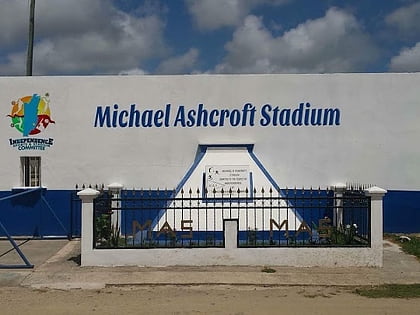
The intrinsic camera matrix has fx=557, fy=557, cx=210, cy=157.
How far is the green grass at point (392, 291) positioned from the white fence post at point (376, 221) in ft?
4.35

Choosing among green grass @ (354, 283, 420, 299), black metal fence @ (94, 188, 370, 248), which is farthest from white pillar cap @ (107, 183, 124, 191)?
green grass @ (354, 283, 420, 299)

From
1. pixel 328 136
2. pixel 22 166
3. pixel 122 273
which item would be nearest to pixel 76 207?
pixel 22 166

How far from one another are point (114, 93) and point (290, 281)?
26.3 feet

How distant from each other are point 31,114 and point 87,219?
5.87 metres

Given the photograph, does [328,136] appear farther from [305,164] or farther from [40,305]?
[40,305]

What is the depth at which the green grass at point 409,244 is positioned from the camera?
40.3 feet

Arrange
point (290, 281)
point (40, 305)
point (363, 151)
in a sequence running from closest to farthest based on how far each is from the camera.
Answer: point (40, 305) < point (290, 281) < point (363, 151)

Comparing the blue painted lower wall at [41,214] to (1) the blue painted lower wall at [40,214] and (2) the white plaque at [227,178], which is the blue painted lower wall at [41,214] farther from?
(2) the white plaque at [227,178]

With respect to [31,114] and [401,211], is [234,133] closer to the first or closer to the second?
[401,211]

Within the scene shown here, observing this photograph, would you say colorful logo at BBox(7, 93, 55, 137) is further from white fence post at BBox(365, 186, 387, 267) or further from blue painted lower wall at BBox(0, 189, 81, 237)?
white fence post at BBox(365, 186, 387, 267)

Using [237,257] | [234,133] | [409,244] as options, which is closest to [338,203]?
[409,244]

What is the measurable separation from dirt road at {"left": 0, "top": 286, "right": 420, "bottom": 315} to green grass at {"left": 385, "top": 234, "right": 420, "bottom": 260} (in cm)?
399

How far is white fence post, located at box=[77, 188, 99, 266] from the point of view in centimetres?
1053

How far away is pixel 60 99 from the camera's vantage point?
50.0 ft
